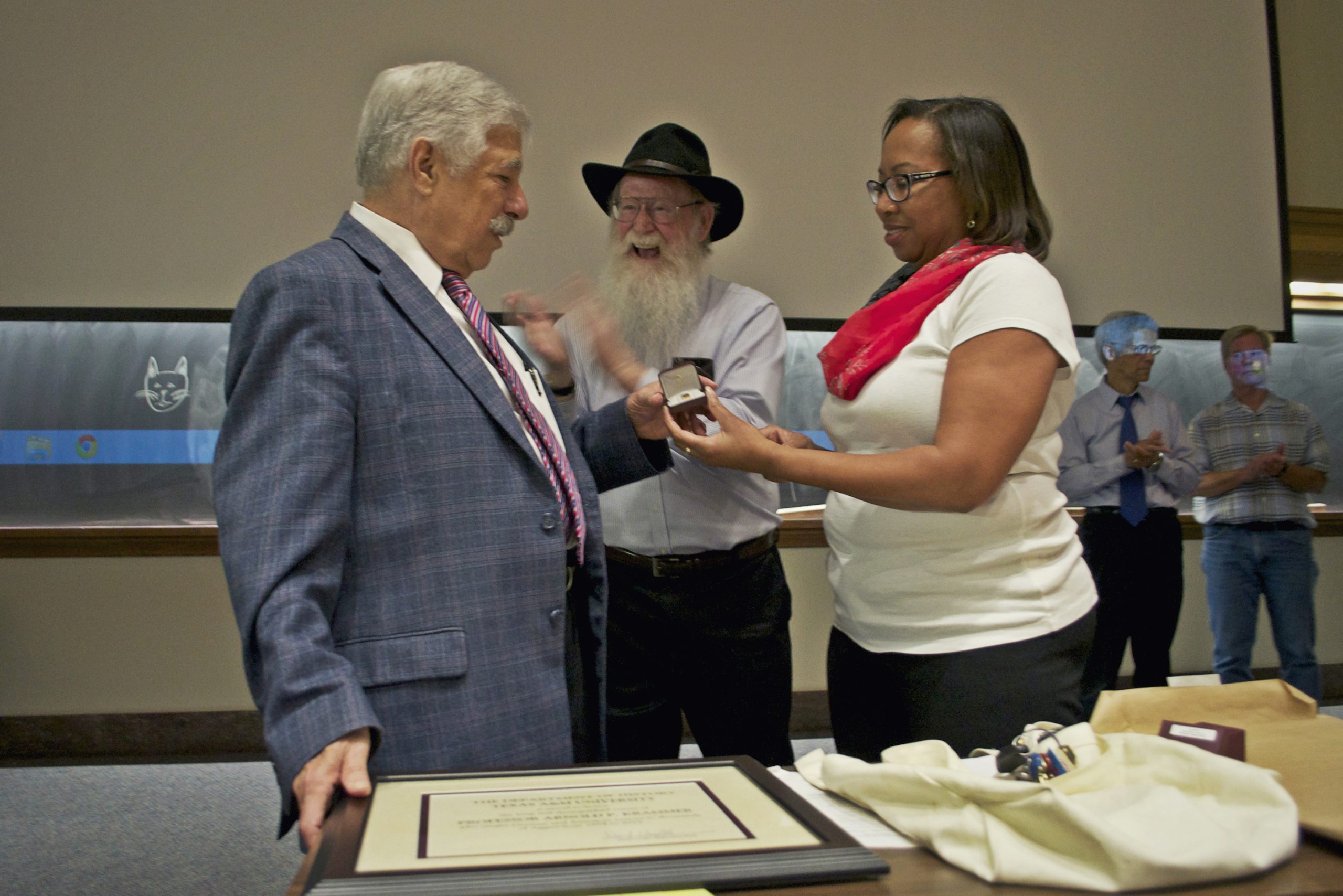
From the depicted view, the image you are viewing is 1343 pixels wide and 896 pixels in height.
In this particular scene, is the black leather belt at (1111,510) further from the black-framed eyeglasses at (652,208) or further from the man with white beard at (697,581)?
the black-framed eyeglasses at (652,208)

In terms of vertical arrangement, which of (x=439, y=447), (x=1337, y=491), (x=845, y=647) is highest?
(x=439, y=447)

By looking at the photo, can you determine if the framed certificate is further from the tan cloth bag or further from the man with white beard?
the man with white beard

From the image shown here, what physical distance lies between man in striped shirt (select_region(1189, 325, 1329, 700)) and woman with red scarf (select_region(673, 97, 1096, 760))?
301 centimetres

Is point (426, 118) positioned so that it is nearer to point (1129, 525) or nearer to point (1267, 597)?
point (1129, 525)

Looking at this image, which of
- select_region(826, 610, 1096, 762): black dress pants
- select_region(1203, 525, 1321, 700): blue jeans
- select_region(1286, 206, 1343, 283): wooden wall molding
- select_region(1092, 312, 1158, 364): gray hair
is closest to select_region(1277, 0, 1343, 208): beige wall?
select_region(1286, 206, 1343, 283): wooden wall molding

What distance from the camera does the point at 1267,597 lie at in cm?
407

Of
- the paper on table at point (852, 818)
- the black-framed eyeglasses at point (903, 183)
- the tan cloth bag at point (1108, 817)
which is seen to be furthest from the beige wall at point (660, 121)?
the tan cloth bag at point (1108, 817)

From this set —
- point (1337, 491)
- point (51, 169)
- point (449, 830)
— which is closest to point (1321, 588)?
point (1337, 491)

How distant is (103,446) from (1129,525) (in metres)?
4.15

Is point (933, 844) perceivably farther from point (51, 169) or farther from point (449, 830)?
point (51, 169)

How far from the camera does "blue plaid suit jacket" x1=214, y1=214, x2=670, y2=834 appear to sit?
103 cm

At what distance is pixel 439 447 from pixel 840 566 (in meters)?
0.70

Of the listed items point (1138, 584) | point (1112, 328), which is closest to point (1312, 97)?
point (1112, 328)

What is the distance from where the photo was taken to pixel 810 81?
13.0ft
